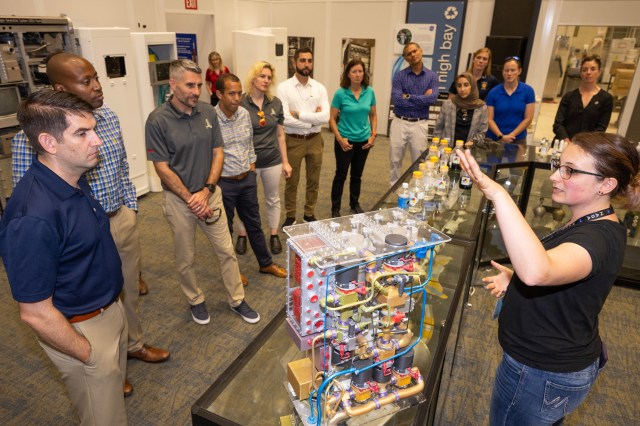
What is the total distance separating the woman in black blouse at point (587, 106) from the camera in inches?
165

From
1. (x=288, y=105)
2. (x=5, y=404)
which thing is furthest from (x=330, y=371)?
(x=288, y=105)

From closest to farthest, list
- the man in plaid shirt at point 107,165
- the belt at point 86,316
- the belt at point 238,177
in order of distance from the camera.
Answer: the belt at point 86,316, the man in plaid shirt at point 107,165, the belt at point 238,177

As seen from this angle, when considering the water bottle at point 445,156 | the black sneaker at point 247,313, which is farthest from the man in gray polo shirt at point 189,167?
the water bottle at point 445,156

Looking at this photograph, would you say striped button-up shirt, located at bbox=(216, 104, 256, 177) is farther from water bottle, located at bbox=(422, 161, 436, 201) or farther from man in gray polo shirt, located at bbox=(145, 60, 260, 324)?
water bottle, located at bbox=(422, 161, 436, 201)

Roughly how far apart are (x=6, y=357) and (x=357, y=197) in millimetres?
3407

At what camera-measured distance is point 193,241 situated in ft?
9.40

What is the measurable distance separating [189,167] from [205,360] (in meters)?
1.23


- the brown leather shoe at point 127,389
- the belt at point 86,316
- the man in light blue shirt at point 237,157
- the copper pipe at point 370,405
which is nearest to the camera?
Result: the copper pipe at point 370,405

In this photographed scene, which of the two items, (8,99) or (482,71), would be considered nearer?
(8,99)

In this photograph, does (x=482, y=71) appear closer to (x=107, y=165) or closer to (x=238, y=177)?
(x=238, y=177)

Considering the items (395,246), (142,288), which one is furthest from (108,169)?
(395,246)

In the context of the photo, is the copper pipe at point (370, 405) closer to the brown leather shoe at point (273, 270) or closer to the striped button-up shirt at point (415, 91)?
the brown leather shoe at point (273, 270)

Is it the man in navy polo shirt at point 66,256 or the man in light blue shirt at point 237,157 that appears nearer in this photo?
the man in navy polo shirt at point 66,256

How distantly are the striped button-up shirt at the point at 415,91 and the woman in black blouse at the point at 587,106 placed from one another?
4.47 ft
